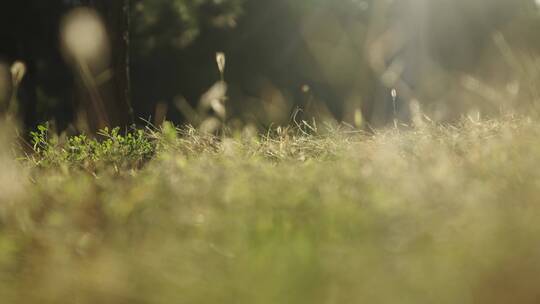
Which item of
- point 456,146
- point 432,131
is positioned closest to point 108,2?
point 432,131

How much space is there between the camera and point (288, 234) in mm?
2006

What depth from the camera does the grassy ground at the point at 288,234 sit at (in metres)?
1.71

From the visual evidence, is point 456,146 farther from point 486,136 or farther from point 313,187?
point 313,187

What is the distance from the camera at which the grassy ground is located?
1.71m

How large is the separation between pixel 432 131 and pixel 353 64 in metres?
17.6

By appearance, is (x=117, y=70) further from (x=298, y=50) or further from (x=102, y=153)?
(x=298, y=50)

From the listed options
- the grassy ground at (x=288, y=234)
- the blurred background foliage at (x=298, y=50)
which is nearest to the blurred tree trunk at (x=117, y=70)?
the grassy ground at (x=288, y=234)

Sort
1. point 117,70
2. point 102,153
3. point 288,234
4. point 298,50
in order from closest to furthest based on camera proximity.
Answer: point 288,234
point 102,153
point 117,70
point 298,50

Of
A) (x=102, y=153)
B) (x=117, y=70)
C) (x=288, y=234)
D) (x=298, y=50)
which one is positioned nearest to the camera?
(x=288, y=234)

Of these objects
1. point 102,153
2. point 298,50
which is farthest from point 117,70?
point 298,50

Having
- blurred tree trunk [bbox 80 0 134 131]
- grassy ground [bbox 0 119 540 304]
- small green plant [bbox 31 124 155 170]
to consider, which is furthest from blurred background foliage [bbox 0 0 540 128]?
grassy ground [bbox 0 119 540 304]

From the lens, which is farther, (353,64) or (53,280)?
(353,64)

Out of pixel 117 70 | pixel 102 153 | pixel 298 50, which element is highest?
pixel 102 153

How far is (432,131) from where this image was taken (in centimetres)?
428
